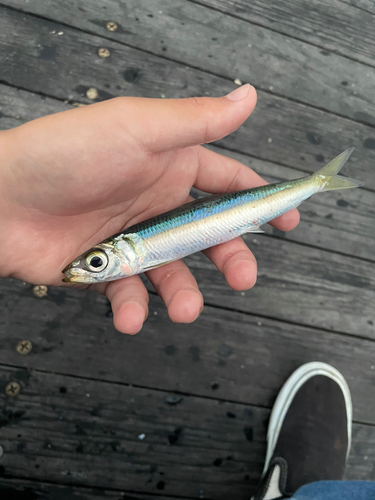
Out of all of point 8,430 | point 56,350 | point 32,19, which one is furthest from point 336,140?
point 8,430

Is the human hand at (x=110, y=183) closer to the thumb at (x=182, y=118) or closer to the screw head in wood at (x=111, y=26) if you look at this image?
the thumb at (x=182, y=118)

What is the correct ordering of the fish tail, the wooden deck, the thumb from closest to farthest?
the thumb, the fish tail, the wooden deck

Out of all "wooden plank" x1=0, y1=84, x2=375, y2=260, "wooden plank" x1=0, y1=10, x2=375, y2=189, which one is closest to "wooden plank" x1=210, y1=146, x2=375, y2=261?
"wooden plank" x1=0, y1=84, x2=375, y2=260

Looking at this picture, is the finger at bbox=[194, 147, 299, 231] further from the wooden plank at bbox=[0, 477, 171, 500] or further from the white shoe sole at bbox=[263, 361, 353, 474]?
the wooden plank at bbox=[0, 477, 171, 500]

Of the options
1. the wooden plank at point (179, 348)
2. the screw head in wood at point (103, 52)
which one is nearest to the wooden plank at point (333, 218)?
the wooden plank at point (179, 348)

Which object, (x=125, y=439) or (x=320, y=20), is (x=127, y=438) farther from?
(x=320, y=20)
